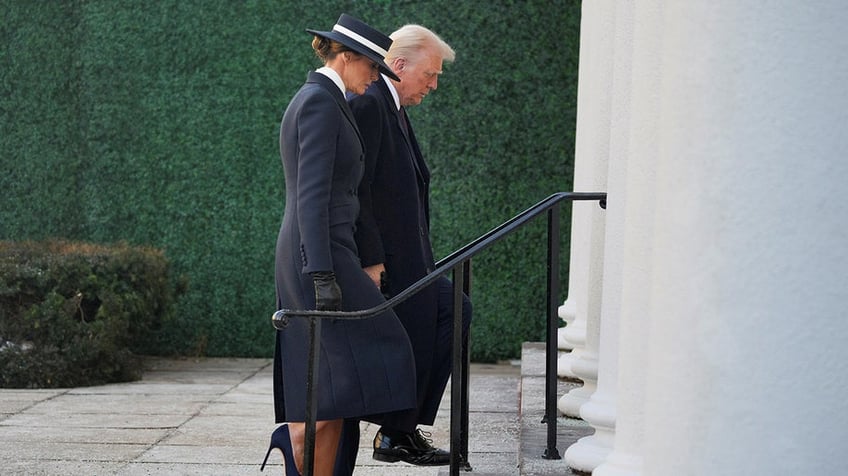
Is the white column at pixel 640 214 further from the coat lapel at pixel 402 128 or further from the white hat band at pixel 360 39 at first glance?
Answer: the coat lapel at pixel 402 128

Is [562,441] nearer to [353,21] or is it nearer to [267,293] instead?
[353,21]

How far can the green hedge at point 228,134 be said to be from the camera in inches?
338

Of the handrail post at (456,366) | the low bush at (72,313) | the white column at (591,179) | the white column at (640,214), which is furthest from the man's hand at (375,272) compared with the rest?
the low bush at (72,313)

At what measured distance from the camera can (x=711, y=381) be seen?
72.3 inches

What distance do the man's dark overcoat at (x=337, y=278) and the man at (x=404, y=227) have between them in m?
0.31

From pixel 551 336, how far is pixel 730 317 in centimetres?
211

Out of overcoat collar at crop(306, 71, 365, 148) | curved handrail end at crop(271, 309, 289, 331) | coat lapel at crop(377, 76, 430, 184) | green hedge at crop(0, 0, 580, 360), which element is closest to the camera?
curved handrail end at crop(271, 309, 289, 331)

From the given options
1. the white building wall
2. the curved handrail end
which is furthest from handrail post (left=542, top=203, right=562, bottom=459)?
the white building wall

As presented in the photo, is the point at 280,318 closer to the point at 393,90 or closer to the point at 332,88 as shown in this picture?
the point at 332,88

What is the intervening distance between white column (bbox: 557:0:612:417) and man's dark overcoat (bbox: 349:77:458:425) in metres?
0.79

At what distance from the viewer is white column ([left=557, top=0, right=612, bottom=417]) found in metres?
4.62

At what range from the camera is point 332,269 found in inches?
135

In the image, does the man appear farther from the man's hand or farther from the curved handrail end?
the curved handrail end

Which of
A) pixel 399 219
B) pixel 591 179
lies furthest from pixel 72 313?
pixel 399 219
